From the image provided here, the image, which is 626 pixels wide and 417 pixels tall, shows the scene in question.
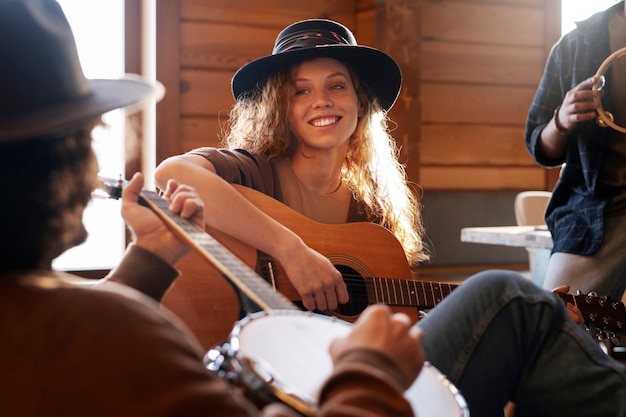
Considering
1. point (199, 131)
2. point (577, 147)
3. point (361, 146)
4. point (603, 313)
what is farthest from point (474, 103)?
point (603, 313)

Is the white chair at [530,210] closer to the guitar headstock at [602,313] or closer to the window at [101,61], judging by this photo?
the window at [101,61]

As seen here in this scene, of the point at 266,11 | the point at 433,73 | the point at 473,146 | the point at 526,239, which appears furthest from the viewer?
the point at 473,146

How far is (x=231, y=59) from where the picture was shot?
4723mm

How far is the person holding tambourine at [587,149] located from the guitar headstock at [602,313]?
2.66 feet

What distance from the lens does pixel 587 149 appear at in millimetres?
2969

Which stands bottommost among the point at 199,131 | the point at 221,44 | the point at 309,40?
the point at 199,131

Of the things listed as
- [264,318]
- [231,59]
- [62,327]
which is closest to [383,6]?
[231,59]

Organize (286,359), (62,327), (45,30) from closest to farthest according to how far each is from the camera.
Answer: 1. (62,327)
2. (45,30)
3. (286,359)

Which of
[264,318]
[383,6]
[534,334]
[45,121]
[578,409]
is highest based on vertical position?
[383,6]

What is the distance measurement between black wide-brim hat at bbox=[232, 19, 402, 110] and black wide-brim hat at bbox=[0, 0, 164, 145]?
1.49 m

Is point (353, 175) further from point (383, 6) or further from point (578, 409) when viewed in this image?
point (383, 6)

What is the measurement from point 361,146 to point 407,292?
2.18 ft

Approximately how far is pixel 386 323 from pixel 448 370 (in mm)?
501

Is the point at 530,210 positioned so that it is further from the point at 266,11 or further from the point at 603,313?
the point at 603,313
